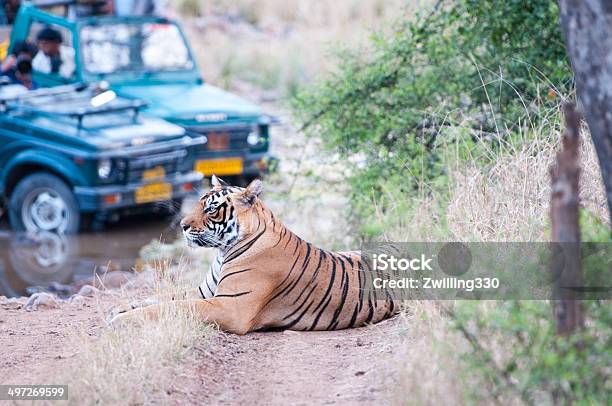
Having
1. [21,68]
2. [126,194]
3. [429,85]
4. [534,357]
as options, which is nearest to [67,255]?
[126,194]

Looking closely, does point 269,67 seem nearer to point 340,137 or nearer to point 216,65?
point 216,65

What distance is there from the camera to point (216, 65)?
72.7 ft

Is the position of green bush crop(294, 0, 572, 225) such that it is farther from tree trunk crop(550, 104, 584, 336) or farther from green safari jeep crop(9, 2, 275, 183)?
tree trunk crop(550, 104, 584, 336)

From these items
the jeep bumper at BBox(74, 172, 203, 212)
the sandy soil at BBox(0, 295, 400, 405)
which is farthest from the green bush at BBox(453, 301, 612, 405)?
the jeep bumper at BBox(74, 172, 203, 212)

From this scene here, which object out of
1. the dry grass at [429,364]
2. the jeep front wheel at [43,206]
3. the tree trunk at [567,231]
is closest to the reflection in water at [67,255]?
the jeep front wheel at [43,206]

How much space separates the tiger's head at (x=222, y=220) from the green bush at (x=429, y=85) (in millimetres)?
2516

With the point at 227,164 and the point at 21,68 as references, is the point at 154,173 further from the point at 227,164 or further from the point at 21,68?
the point at 21,68

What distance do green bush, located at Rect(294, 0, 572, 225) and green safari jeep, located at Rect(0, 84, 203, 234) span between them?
209 centimetres

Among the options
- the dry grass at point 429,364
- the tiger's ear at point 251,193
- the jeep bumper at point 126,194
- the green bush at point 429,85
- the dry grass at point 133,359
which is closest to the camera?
the dry grass at point 429,364

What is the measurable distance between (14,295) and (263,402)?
4955 millimetres

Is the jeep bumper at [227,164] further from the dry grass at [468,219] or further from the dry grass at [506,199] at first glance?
the dry grass at [506,199]

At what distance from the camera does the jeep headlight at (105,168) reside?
1138 cm

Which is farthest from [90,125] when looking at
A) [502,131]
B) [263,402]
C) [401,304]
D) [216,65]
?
[216,65]

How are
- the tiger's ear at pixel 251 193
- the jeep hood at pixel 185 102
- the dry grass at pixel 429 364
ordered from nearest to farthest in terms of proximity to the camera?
the dry grass at pixel 429 364 → the tiger's ear at pixel 251 193 → the jeep hood at pixel 185 102
